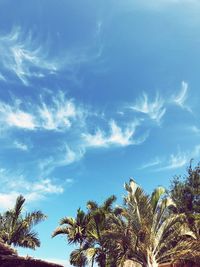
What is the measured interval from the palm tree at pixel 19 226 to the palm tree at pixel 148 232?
6344mm

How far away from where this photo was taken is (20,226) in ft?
77.6

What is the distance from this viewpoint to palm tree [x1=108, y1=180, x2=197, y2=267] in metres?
19.3

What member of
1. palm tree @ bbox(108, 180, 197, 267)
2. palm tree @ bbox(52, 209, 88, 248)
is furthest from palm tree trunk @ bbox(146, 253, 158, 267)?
palm tree @ bbox(52, 209, 88, 248)

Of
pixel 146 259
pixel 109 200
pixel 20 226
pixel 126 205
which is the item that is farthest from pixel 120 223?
pixel 20 226

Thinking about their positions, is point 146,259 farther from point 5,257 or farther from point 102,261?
point 5,257

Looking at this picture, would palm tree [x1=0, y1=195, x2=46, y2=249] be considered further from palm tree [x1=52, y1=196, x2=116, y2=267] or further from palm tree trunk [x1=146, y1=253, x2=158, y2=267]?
palm tree trunk [x1=146, y1=253, x2=158, y2=267]

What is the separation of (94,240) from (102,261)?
5.40 feet

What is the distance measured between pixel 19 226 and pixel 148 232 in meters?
9.35

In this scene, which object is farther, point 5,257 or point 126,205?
point 126,205

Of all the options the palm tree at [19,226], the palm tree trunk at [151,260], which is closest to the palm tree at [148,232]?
the palm tree trunk at [151,260]

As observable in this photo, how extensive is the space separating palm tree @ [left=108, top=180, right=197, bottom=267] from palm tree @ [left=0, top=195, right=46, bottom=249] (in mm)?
6344

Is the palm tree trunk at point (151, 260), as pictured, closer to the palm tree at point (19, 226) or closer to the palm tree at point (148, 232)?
the palm tree at point (148, 232)

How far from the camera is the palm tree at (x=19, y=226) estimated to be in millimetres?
23484

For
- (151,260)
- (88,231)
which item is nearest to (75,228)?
(88,231)
